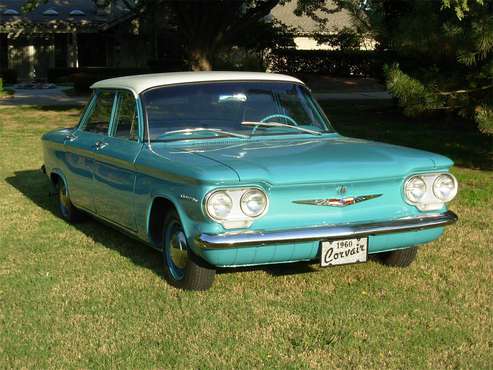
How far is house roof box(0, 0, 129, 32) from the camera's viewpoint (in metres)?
34.7

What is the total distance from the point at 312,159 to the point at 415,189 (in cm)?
76

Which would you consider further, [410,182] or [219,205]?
[410,182]

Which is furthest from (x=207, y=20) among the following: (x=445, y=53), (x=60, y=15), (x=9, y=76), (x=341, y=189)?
(x=341, y=189)

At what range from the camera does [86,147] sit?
266 inches

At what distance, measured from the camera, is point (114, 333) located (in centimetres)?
466

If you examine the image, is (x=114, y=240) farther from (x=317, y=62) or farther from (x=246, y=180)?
(x=317, y=62)

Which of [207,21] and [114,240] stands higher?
[207,21]

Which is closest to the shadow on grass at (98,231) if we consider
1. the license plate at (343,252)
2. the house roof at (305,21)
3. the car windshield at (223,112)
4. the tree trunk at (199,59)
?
the car windshield at (223,112)

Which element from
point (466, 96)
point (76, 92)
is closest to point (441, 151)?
point (466, 96)

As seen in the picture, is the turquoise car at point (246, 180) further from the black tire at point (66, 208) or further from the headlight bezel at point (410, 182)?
the black tire at point (66, 208)

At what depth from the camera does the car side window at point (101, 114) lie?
6.72 m

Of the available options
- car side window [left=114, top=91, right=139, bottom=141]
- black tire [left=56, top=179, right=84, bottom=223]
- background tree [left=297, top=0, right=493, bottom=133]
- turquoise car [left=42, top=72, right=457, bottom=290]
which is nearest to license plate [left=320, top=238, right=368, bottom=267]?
turquoise car [left=42, top=72, right=457, bottom=290]

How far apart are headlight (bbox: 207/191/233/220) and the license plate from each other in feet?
2.24

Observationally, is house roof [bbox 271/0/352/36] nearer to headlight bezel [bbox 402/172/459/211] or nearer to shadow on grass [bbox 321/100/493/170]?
shadow on grass [bbox 321/100/493/170]
